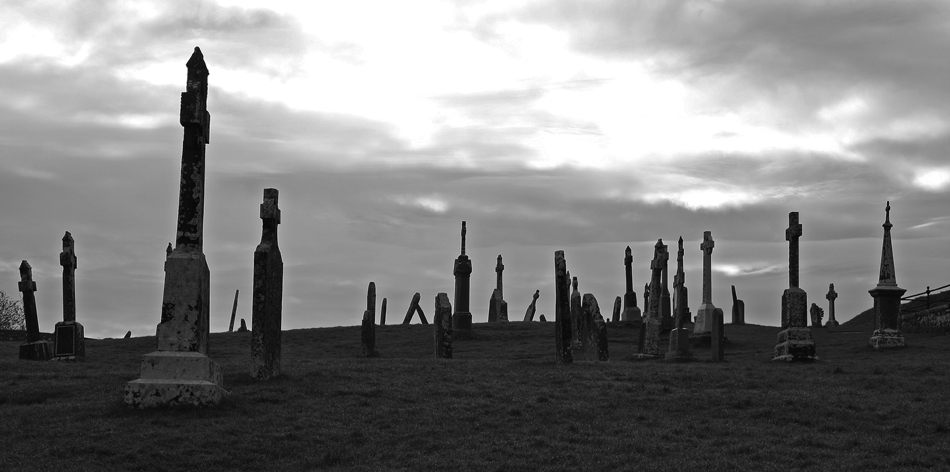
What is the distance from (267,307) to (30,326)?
50.6 feet

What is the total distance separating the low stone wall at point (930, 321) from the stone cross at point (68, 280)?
112ft

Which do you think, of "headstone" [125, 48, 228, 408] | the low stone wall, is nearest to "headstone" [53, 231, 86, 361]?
"headstone" [125, 48, 228, 408]

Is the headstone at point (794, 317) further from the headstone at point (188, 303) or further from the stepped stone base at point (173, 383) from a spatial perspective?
the stepped stone base at point (173, 383)

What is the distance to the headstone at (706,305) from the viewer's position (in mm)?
40625

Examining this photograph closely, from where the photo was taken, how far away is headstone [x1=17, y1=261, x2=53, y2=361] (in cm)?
3209

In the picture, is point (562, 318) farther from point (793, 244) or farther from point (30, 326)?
point (30, 326)

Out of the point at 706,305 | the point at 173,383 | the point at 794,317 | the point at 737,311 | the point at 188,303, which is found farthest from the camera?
the point at 737,311

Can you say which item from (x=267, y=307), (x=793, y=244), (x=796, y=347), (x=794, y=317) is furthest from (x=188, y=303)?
(x=793, y=244)

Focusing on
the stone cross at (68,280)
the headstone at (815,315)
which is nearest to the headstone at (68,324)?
the stone cross at (68,280)

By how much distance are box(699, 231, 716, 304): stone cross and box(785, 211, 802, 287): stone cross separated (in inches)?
367

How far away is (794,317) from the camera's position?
30406mm

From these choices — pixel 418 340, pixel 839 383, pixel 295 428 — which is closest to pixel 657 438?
pixel 295 428

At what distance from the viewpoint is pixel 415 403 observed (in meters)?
19.4

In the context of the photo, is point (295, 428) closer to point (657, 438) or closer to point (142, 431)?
point (142, 431)
